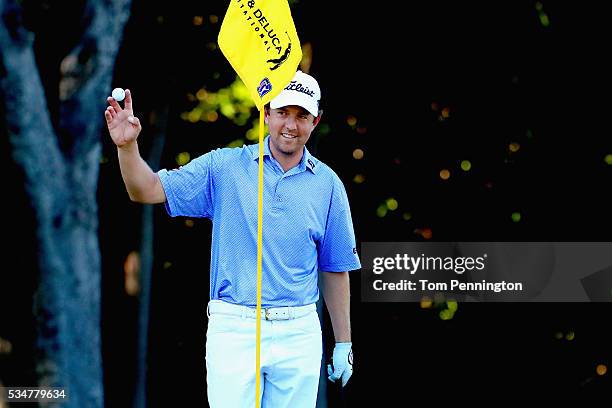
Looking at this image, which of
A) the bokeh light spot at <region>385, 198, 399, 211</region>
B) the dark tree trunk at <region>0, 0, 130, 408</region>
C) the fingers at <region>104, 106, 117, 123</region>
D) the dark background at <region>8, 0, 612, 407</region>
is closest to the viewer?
the fingers at <region>104, 106, 117, 123</region>

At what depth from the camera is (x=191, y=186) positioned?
380 cm

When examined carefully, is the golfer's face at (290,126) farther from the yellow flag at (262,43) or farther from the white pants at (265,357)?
the white pants at (265,357)

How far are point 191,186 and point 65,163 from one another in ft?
5.43

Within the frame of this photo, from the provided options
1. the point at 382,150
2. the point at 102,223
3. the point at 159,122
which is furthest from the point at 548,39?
the point at 102,223

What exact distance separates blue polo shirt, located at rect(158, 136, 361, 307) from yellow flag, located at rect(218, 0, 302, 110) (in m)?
0.25

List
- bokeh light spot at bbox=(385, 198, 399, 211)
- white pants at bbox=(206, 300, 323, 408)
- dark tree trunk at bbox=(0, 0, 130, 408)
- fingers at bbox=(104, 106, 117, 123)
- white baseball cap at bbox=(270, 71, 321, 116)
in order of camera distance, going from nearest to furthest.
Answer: fingers at bbox=(104, 106, 117, 123), white pants at bbox=(206, 300, 323, 408), white baseball cap at bbox=(270, 71, 321, 116), dark tree trunk at bbox=(0, 0, 130, 408), bokeh light spot at bbox=(385, 198, 399, 211)

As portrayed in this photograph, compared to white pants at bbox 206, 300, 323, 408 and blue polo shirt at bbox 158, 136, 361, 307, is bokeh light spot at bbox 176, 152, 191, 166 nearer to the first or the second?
blue polo shirt at bbox 158, 136, 361, 307

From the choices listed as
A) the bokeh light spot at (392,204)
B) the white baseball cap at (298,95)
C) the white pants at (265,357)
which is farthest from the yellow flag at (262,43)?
the bokeh light spot at (392,204)

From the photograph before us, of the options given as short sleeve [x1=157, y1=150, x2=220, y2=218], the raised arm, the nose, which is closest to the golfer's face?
the nose

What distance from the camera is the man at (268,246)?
12.2 feet

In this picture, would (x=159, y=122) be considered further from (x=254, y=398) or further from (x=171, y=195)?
(x=254, y=398)

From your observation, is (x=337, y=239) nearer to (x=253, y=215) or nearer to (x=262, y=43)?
(x=253, y=215)

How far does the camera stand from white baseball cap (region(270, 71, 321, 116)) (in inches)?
150

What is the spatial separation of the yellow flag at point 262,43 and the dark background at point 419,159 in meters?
1.55
